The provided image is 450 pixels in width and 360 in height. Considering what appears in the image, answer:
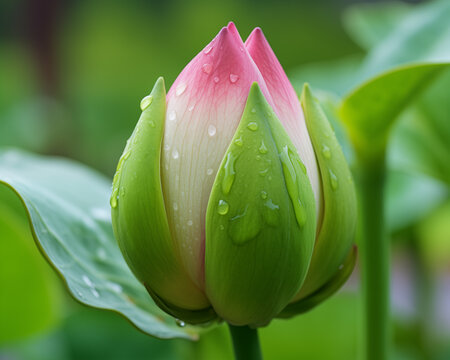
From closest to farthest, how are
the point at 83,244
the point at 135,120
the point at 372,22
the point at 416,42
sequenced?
the point at 83,244
the point at 416,42
the point at 372,22
the point at 135,120

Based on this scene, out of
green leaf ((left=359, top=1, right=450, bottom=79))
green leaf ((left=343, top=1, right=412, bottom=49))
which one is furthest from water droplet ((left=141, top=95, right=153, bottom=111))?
green leaf ((left=343, top=1, right=412, bottom=49))

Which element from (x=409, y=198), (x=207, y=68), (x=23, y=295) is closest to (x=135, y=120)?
(x=409, y=198)

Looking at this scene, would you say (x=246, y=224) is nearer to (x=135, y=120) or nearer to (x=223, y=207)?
(x=223, y=207)

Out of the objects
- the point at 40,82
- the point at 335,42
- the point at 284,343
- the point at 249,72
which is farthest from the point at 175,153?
the point at 335,42

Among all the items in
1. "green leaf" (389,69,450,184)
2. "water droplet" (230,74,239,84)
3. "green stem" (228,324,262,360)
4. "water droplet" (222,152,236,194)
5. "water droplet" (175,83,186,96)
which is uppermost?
"water droplet" (230,74,239,84)

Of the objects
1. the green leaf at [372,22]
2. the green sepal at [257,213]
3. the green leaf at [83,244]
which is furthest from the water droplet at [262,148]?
the green leaf at [372,22]

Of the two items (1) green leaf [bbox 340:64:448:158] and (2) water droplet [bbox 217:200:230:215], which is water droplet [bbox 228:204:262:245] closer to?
(2) water droplet [bbox 217:200:230:215]
